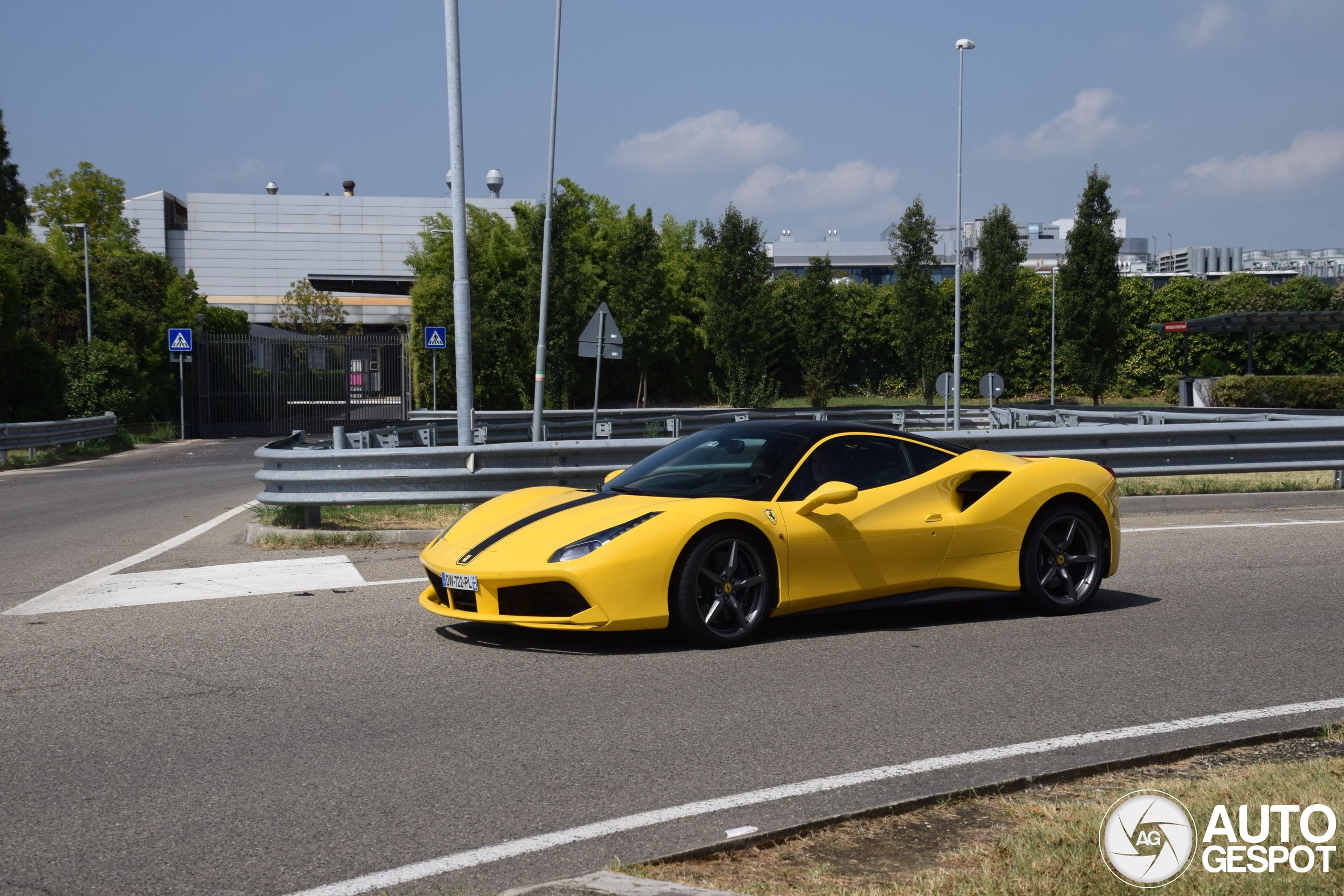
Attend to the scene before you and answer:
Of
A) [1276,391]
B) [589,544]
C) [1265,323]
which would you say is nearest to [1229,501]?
[589,544]

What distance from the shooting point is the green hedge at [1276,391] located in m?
41.8

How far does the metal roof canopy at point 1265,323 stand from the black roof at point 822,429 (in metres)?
35.3

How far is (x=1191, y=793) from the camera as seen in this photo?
4.06 m

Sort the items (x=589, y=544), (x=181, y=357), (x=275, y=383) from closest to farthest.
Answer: (x=589, y=544)
(x=181, y=357)
(x=275, y=383)

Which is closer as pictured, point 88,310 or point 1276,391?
point 88,310

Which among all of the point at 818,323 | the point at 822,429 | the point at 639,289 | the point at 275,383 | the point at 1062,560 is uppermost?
the point at 639,289

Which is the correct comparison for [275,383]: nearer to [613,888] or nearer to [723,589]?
[723,589]

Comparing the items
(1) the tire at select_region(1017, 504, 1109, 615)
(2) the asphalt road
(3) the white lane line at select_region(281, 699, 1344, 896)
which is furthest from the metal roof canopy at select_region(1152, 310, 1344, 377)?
(3) the white lane line at select_region(281, 699, 1344, 896)

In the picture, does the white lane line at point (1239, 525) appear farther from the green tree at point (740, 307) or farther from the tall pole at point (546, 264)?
the green tree at point (740, 307)

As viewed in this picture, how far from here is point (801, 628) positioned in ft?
23.3

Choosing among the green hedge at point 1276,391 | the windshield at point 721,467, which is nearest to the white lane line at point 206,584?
Answer: the windshield at point 721,467

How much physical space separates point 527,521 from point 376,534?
4174mm

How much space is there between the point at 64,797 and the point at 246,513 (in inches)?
386

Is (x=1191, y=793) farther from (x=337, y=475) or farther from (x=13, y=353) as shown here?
(x=13, y=353)
